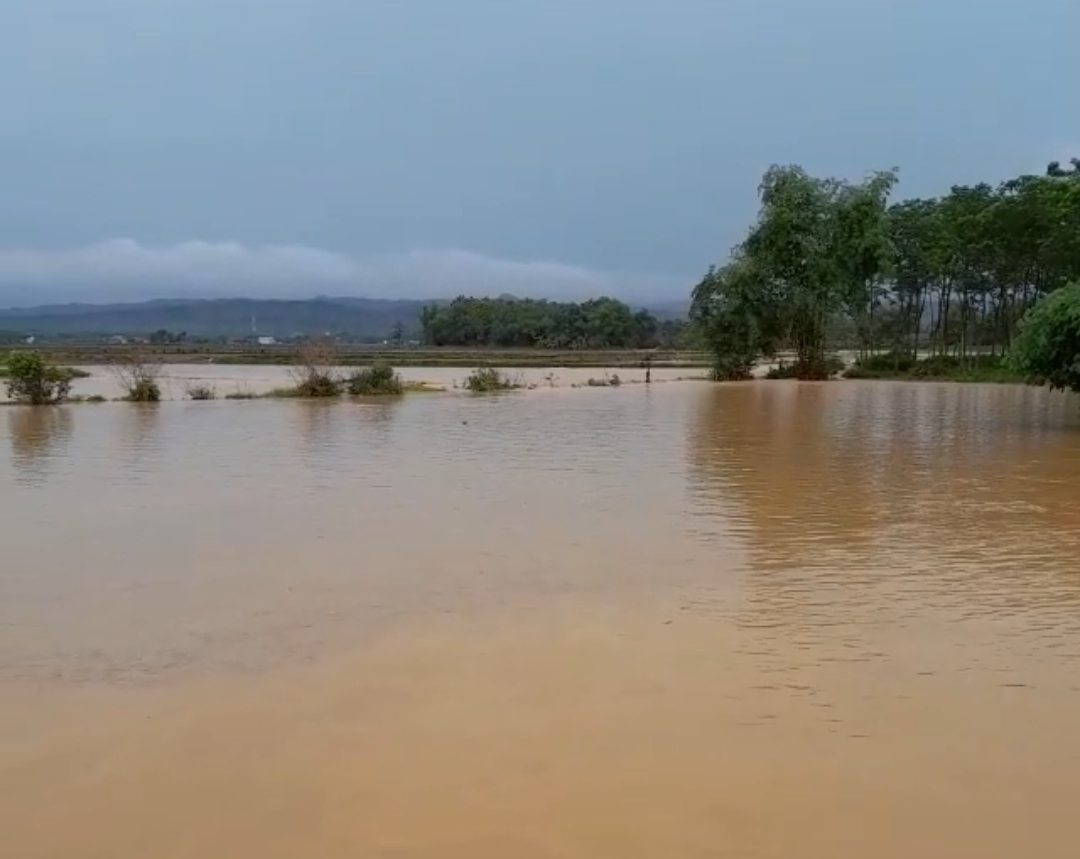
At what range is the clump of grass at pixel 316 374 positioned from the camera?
2894cm

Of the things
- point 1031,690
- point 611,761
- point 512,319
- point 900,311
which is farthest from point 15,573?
point 512,319

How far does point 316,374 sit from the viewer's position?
1144 inches

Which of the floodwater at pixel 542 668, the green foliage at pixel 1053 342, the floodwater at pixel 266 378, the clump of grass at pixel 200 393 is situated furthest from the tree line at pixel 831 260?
the floodwater at pixel 542 668

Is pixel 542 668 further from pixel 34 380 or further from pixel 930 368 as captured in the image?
pixel 930 368

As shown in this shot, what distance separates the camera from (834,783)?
416 centimetres

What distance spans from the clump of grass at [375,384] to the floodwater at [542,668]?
56.4ft

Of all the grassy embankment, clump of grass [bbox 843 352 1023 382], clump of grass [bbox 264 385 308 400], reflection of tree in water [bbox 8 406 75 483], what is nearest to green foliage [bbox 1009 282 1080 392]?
reflection of tree in water [bbox 8 406 75 483]

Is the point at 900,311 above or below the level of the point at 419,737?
above

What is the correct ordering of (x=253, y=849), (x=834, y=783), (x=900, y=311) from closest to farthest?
(x=253, y=849) → (x=834, y=783) → (x=900, y=311)

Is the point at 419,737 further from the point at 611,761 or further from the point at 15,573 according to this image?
the point at 15,573

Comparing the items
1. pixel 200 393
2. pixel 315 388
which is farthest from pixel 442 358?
pixel 200 393

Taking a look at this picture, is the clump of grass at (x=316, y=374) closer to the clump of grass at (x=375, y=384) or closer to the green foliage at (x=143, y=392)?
the clump of grass at (x=375, y=384)

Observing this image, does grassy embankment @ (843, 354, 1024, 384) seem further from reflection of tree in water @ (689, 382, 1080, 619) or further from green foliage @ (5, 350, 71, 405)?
green foliage @ (5, 350, 71, 405)

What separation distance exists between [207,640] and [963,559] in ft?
17.7
